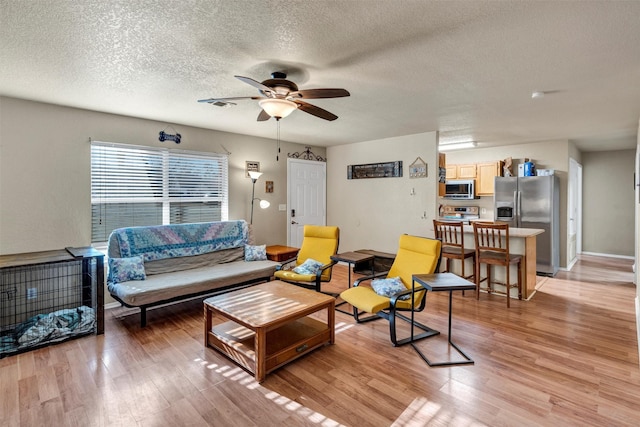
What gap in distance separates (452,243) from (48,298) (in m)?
5.20

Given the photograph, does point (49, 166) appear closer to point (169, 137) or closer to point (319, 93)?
point (169, 137)

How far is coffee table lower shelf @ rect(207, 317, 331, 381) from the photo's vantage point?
258cm

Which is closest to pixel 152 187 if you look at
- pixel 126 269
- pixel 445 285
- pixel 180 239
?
pixel 180 239

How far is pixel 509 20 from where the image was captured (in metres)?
1.91

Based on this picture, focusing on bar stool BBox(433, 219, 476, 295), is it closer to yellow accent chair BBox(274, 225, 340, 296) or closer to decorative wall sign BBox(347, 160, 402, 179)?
decorative wall sign BBox(347, 160, 402, 179)

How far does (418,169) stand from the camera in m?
5.40

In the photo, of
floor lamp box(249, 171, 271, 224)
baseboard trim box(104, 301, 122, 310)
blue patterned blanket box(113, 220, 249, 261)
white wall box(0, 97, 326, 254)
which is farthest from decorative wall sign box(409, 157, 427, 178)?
baseboard trim box(104, 301, 122, 310)

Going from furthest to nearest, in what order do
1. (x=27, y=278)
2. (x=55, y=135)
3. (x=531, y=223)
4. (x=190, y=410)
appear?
1. (x=531, y=223)
2. (x=55, y=135)
3. (x=27, y=278)
4. (x=190, y=410)

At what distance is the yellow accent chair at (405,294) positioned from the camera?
2.97 meters

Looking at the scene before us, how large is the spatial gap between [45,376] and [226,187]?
323cm

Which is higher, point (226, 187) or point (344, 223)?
point (226, 187)

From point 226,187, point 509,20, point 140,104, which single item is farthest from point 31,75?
point 509,20

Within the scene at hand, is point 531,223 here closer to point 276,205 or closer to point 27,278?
point 276,205

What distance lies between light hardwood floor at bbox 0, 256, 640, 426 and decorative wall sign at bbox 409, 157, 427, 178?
8.42ft
